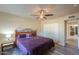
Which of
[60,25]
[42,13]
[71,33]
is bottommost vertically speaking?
[71,33]

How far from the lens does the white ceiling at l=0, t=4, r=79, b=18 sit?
218 centimetres

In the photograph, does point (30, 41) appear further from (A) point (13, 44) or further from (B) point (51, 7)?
(B) point (51, 7)

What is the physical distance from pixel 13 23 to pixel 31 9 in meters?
0.47

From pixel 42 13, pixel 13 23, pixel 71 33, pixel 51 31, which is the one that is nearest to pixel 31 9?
pixel 42 13

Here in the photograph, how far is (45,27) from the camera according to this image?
7.89 feet

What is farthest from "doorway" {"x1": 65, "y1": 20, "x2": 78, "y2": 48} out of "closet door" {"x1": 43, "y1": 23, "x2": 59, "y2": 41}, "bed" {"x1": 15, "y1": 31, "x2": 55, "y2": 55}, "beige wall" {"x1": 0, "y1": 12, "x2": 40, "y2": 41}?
"beige wall" {"x1": 0, "y1": 12, "x2": 40, "y2": 41}

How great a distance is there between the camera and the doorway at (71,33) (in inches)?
90.3

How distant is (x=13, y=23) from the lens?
2.31m

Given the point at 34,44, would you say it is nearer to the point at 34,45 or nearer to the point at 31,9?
the point at 34,45

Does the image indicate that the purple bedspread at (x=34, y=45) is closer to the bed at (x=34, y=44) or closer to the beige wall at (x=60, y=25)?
the bed at (x=34, y=44)

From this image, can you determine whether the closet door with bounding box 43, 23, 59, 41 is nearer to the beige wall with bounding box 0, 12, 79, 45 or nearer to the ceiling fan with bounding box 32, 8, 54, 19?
the beige wall with bounding box 0, 12, 79, 45

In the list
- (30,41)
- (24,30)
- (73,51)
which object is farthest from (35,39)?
(73,51)

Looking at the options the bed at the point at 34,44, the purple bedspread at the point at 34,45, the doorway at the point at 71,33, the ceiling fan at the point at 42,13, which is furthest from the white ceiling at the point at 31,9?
the purple bedspread at the point at 34,45
